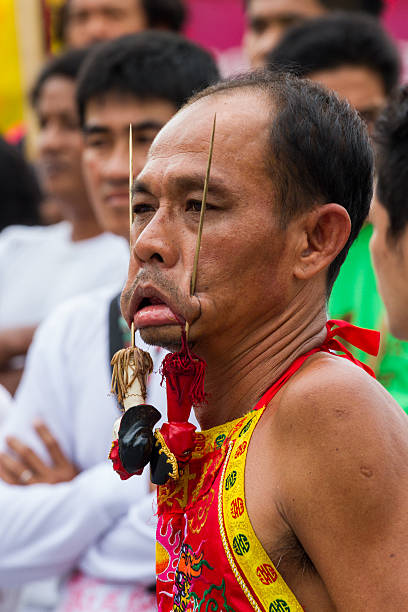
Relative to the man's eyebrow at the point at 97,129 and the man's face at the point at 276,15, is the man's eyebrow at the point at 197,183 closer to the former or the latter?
the man's eyebrow at the point at 97,129

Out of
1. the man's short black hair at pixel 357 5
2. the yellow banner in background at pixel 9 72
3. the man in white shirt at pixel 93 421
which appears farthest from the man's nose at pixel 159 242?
the yellow banner in background at pixel 9 72

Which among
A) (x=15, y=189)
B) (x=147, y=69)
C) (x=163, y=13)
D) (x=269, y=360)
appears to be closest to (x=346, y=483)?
(x=269, y=360)

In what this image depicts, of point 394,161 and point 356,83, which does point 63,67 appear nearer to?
point 356,83

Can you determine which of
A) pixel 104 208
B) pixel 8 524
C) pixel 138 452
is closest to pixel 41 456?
pixel 8 524

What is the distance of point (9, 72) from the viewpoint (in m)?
7.72

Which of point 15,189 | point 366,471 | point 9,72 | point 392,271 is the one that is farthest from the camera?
point 9,72

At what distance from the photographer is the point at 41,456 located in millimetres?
3418

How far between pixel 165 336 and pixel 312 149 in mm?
466

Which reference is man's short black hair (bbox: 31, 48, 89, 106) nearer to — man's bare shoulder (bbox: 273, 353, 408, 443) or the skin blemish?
man's bare shoulder (bbox: 273, 353, 408, 443)

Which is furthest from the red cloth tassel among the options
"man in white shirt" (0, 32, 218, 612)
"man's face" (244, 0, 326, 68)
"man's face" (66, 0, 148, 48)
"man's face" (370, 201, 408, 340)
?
"man's face" (66, 0, 148, 48)

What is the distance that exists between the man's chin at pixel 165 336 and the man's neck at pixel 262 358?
0.16m

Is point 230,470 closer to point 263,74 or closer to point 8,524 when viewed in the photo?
point 263,74

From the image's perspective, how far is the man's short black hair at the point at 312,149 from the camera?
1.79 meters

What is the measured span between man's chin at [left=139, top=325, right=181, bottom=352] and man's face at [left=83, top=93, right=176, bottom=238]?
198cm
